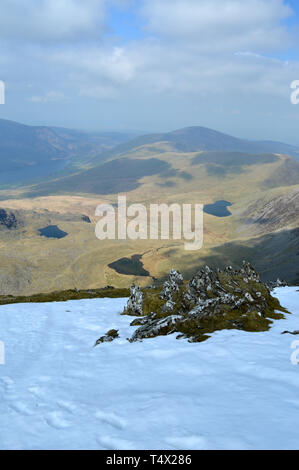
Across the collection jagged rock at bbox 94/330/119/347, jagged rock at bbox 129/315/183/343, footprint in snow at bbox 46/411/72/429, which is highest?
footprint in snow at bbox 46/411/72/429

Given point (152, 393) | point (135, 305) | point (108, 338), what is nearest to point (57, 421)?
point (152, 393)

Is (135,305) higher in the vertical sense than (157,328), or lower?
lower

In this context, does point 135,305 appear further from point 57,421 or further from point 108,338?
point 57,421

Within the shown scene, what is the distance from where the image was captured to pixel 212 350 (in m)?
18.5

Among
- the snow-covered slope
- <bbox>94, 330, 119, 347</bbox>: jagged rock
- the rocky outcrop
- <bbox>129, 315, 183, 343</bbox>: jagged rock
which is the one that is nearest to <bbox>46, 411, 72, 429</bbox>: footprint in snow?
the snow-covered slope

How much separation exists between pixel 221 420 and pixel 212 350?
28.0 ft

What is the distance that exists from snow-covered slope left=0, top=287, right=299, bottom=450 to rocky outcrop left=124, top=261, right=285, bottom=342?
1476mm

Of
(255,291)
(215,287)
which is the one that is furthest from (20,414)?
(255,291)

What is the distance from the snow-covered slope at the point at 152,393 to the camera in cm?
966

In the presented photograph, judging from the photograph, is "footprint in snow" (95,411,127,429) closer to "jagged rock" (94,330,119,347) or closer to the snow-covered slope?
the snow-covered slope

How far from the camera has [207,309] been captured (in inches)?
995

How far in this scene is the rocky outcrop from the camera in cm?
2361

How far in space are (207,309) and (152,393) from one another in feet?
41.9
